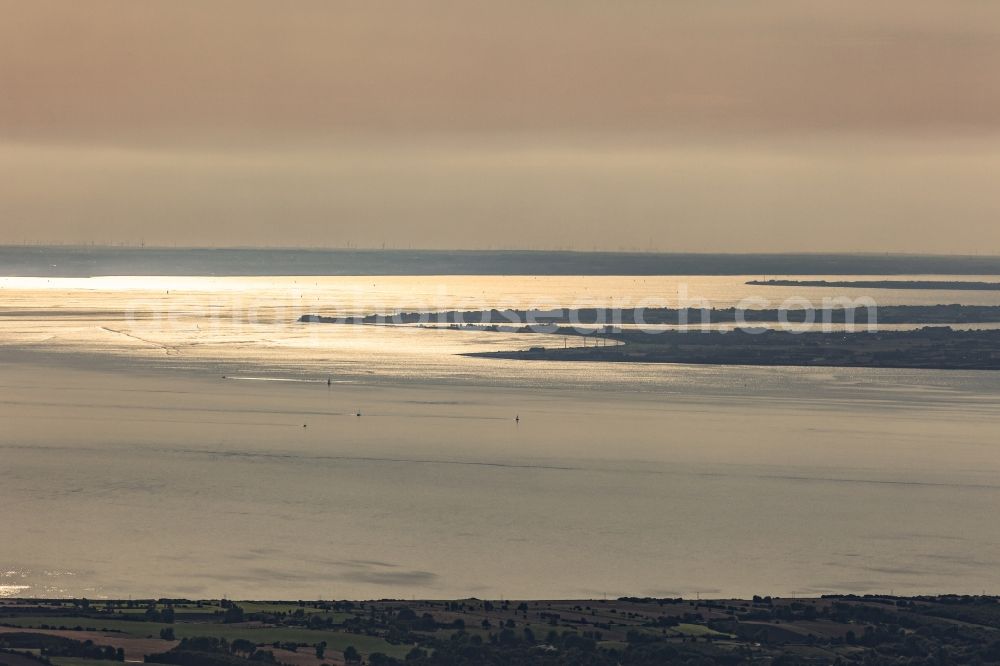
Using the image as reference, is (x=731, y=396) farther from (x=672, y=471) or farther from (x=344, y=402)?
(x=672, y=471)

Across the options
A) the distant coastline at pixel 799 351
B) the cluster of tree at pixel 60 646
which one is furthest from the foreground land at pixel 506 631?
the distant coastline at pixel 799 351

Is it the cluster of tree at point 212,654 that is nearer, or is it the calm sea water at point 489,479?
the cluster of tree at point 212,654

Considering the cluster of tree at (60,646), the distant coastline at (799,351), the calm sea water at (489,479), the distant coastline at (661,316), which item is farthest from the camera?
the distant coastline at (661,316)

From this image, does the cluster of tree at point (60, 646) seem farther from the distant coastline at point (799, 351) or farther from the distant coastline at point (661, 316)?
the distant coastline at point (661, 316)

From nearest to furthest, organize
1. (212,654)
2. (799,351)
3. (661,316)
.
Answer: (212,654)
(799,351)
(661,316)

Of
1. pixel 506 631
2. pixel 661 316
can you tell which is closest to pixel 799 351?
pixel 661 316

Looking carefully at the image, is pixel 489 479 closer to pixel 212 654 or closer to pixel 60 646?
pixel 212 654

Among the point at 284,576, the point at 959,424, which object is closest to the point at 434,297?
the point at 959,424
